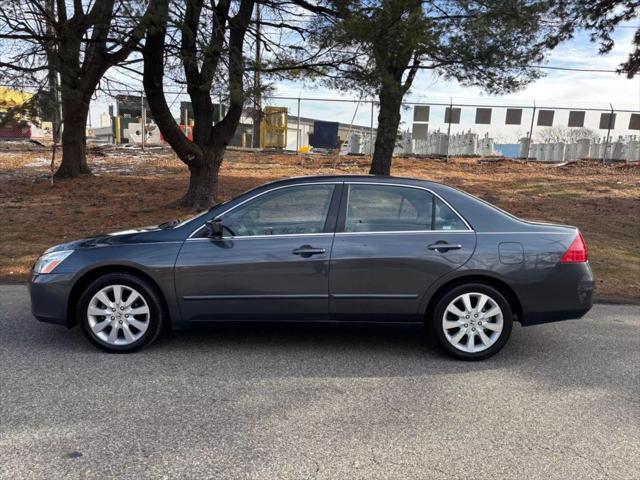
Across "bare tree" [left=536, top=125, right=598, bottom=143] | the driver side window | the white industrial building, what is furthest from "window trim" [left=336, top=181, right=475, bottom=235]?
"bare tree" [left=536, top=125, right=598, bottom=143]

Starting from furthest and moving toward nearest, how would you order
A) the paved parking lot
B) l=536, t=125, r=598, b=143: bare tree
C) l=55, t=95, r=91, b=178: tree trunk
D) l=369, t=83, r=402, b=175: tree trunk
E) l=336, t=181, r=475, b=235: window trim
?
l=536, t=125, r=598, b=143: bare tree
l=55, t=95, r=91, b=178: tree trunk
l=369, t=83, r=402, b=175: tree trunk
l=336, t=181, r=475, b=235: window trim
the paved parking lot

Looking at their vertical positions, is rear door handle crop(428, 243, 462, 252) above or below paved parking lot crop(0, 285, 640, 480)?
above

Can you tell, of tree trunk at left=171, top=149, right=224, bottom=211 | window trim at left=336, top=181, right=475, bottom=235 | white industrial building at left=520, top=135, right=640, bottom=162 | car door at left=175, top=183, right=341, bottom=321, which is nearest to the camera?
car door at left=175, top=183, right=341, bottom=321

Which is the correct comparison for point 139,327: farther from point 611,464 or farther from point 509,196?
point 509,196

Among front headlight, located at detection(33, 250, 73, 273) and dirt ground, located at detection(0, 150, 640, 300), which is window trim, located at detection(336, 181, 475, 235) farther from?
dirt ground, located at detection(0, 150, 640, 300)

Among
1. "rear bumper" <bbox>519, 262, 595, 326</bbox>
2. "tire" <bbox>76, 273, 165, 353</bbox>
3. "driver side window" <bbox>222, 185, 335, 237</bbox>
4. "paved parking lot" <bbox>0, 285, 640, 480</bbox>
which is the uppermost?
"driver side window" <bbox>222, 185, 335, 237</bbox>

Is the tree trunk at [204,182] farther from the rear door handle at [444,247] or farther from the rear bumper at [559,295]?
the rear bumper at [559,295]

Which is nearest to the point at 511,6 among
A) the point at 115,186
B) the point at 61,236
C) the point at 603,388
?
the point at 603,388

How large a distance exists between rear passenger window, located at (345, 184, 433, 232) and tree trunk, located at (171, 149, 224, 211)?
290 inches

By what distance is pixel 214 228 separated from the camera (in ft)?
14.4

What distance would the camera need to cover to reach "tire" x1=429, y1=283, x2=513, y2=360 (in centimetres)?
443

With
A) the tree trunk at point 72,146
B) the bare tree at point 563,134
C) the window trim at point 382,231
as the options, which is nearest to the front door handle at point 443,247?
the window trim at point 382,231

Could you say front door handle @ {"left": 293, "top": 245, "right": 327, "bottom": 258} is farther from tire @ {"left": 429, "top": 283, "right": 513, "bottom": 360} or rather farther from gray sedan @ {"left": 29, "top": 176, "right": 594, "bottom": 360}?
tire @ {"left": 429, "top": 283, "right": 513, "bottom": 360}

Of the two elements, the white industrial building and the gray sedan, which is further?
the white industrial building
